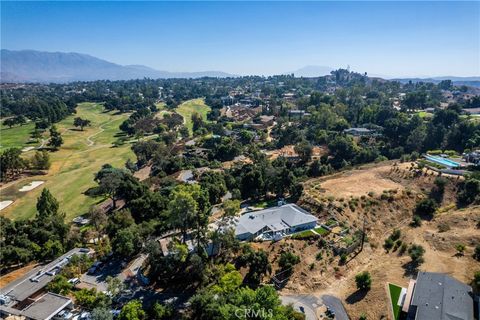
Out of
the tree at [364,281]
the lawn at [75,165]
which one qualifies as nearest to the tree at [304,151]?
the tree at [364,281]

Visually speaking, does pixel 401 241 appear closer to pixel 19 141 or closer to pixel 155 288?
pixel 155 288

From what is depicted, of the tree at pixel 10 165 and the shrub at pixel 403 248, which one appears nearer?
the shrub at pixel 403 248

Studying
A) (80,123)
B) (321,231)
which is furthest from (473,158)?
(80,123)

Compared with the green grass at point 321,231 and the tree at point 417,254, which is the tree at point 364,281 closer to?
the tree at point 417,254

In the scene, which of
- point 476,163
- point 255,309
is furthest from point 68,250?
point 476,163

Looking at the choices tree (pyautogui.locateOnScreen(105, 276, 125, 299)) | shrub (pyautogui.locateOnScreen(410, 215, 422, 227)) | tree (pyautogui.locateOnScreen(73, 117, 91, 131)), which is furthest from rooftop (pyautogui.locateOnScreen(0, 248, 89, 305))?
tree (pyautogui.locateOnScreen(73, 117, 91, 131))
